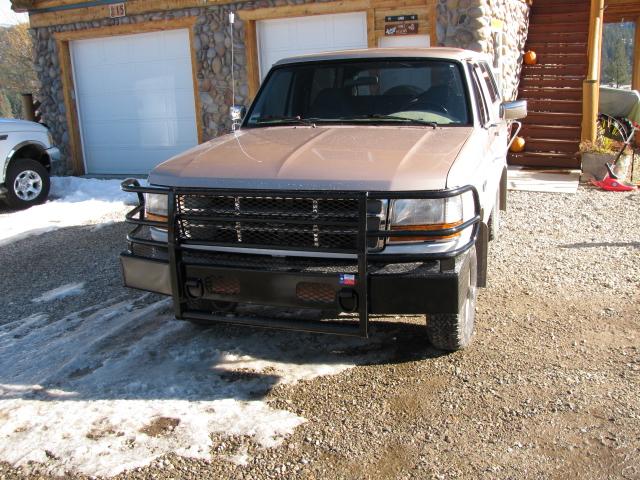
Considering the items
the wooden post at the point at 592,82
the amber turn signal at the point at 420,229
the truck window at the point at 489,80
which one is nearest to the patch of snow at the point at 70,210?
the truck window at the point at 489,80

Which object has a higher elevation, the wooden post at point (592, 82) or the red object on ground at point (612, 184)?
the wooden post at point (592, 82)

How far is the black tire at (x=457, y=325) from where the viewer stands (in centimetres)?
387

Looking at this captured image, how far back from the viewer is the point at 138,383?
389cm

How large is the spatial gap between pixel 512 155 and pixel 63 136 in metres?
8.47

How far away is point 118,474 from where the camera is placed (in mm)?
3025

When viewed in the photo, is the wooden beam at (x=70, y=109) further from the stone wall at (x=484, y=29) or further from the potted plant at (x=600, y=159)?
the potted plant at (x=600, y=159)

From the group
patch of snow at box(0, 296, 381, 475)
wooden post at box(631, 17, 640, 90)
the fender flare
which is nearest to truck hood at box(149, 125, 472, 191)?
patch of snow at box(0, 296, 381, 475)

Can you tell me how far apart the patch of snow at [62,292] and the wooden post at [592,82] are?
27.0 feet

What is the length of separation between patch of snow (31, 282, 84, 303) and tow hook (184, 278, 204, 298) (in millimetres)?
2452

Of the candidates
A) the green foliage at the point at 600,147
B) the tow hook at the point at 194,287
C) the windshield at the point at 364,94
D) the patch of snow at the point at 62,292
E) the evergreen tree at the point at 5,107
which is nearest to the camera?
the tow hook at the point at 194,287

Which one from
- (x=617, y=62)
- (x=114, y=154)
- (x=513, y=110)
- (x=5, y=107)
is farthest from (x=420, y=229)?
(x=617, y=62)

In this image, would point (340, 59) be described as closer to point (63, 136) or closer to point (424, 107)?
point (424, 107)

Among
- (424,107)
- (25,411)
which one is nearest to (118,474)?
(25,411)

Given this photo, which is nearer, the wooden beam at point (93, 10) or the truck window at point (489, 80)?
the truck window at point (489, 80)
